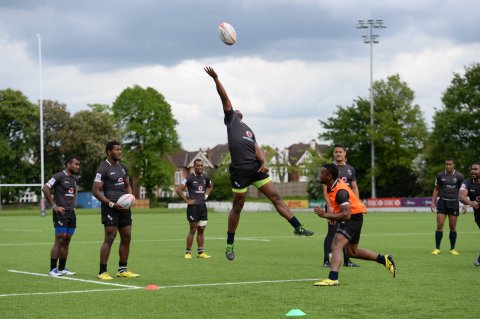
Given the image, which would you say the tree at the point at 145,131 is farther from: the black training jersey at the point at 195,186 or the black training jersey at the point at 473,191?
the black training jersey at the point at 473,191

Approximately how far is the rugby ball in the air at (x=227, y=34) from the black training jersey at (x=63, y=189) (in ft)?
15.9

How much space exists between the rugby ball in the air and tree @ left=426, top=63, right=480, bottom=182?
74.9 meters

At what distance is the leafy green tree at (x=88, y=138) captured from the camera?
321 feet

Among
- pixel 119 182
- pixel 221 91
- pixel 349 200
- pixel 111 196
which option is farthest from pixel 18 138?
pixel 349 200

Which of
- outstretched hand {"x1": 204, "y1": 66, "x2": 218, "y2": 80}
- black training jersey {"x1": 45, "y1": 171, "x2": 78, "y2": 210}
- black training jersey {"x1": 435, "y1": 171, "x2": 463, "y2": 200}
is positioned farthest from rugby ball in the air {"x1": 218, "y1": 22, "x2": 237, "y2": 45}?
black training jersey {"x1": 435, "y1": 171, "x2": 463, "y2": 200}

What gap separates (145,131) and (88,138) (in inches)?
401

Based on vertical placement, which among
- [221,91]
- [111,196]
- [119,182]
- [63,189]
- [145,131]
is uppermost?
[145,131]

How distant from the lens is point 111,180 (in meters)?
15.8

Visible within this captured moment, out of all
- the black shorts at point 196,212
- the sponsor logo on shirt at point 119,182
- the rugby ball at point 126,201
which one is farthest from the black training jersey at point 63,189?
the black shorts at point 196,212

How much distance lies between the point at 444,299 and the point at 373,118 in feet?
279

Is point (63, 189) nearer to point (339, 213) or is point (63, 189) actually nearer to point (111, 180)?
point (111, 180)

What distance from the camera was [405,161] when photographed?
96500 millimetres

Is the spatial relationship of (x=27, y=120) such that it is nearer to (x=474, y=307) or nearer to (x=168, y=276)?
(x=168, y=276)

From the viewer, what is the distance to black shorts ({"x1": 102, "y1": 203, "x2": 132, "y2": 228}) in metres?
15.8
